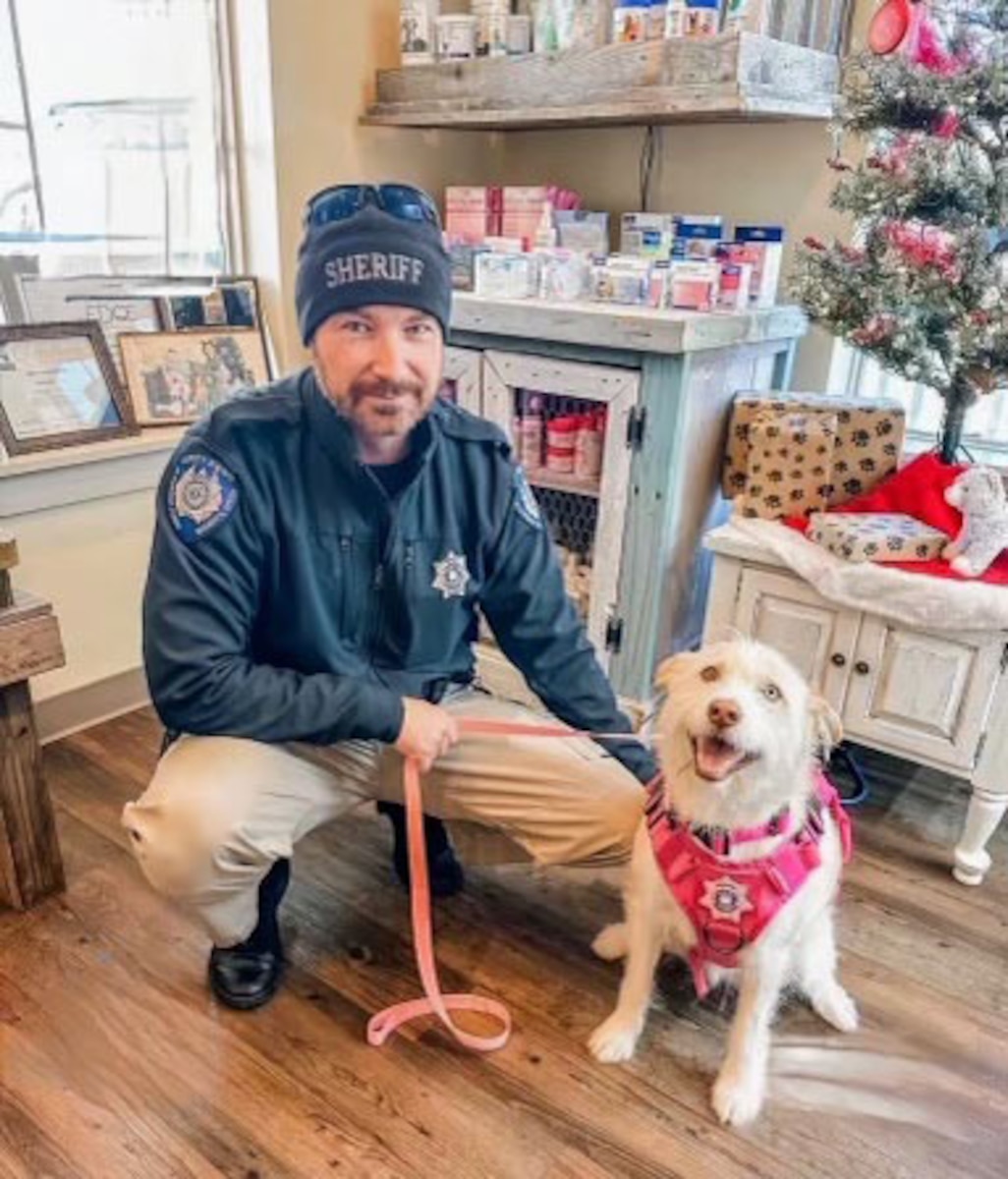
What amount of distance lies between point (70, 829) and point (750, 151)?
6.83 feet

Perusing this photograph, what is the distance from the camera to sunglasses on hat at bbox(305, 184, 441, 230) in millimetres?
1289

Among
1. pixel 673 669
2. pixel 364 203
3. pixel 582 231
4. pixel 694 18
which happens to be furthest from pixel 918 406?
pixel 364 203

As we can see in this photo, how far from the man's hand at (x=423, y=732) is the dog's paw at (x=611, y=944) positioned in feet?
1.53

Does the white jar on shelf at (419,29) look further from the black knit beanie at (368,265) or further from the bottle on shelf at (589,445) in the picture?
the black knit beanie at (368,265)

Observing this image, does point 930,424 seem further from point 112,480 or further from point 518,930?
point 112,480

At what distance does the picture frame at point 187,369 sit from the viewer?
216 cm

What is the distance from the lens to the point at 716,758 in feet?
3.71

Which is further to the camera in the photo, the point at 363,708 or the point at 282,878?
the point at 282,878

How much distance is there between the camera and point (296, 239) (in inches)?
90.8

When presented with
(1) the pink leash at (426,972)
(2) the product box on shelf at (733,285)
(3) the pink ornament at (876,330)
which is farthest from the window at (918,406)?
(1) the pink leash at (426,972)

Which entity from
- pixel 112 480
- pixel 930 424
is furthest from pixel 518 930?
pixel 930 424

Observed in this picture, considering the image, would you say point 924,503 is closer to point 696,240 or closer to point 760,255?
point 760,255

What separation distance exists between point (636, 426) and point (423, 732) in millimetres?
904

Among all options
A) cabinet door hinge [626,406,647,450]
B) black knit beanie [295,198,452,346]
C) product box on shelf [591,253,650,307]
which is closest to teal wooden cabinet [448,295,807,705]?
→ cabinet door hinge [626,406,647,450]
